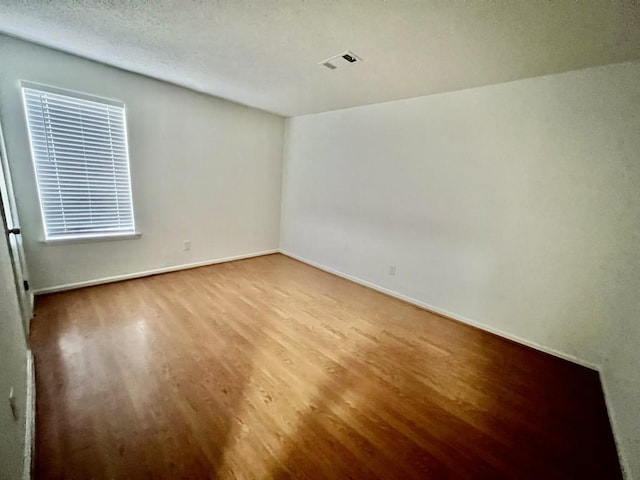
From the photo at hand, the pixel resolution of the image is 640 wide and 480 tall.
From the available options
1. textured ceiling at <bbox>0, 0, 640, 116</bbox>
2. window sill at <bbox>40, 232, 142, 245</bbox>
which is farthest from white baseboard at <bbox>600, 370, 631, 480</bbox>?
window sill at <bbox>40, 232, 142, 245</bbox>

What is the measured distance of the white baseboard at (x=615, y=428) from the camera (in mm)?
1298

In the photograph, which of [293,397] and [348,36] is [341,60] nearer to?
[348,36]

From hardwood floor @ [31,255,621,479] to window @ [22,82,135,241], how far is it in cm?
82

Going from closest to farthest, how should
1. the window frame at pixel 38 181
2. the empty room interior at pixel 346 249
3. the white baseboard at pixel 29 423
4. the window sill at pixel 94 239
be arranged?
the white baseboard at pixel 29 423, the empty room interior at pixel 346 249, the window frame at pixel 38 181, the window sill at pixel 94 239

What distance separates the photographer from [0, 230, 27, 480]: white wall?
0.88 m

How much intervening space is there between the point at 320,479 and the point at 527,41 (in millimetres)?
2801

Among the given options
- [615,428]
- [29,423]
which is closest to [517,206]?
[615,428]

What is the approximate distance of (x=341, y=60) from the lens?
6.98ft

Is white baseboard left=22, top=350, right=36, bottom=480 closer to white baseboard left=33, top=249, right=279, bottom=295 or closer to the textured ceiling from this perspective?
white baseboard left=33, top=249, right=279, bottom=295

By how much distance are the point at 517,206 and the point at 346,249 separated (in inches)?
82.5

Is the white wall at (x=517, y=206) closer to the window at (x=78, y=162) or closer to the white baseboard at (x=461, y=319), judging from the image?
the white baseboard at (x=461, y=319)

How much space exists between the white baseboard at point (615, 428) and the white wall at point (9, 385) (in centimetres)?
264

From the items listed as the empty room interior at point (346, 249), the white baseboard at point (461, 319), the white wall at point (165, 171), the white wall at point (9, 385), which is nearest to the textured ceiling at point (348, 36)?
the empty room interior at point (346, 249)

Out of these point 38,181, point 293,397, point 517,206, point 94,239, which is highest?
point 517,206
